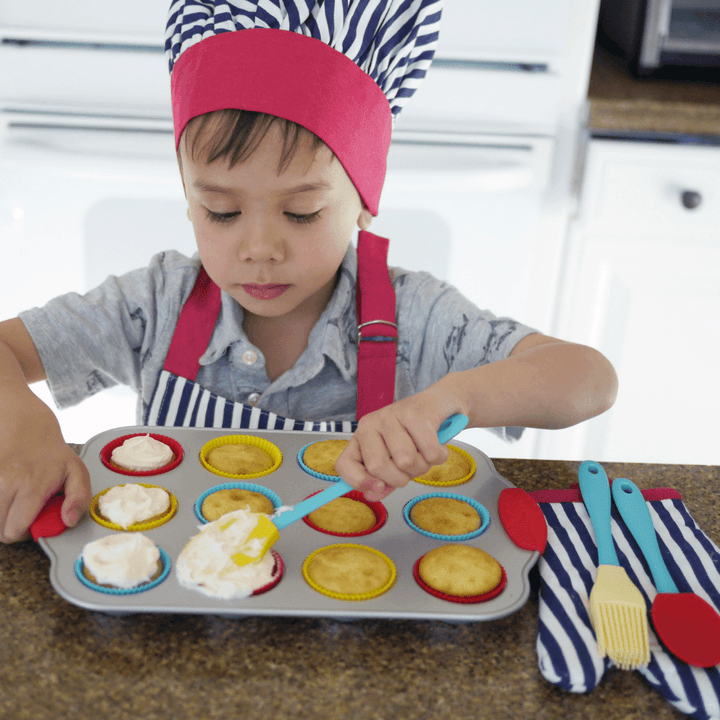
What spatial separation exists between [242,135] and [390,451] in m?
0.36

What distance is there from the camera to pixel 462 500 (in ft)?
2.02

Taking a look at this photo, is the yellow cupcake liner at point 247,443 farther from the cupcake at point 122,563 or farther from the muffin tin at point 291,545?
the cupcake at point 122,563

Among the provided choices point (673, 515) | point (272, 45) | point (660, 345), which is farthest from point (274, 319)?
point (660, 345)

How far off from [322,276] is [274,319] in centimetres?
17

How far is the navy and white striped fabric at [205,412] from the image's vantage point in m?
0.83

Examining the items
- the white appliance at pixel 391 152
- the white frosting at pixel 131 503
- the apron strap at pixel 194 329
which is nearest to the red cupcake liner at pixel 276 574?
the white frosting at pixel 131 503

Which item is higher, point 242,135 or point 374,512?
point 242,135

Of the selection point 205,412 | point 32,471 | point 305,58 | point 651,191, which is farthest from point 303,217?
point 651,191

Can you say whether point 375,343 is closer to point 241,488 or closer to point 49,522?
point 241,488

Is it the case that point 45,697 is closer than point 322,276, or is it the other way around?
point 45,697

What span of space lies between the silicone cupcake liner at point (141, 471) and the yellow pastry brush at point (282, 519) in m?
0.13

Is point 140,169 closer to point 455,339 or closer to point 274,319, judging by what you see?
point 274,319

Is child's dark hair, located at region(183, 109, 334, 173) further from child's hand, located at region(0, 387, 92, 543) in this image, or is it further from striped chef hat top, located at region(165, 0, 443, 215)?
child's hand, located at region(0, 387, 92, 543)

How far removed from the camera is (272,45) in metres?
0.72
